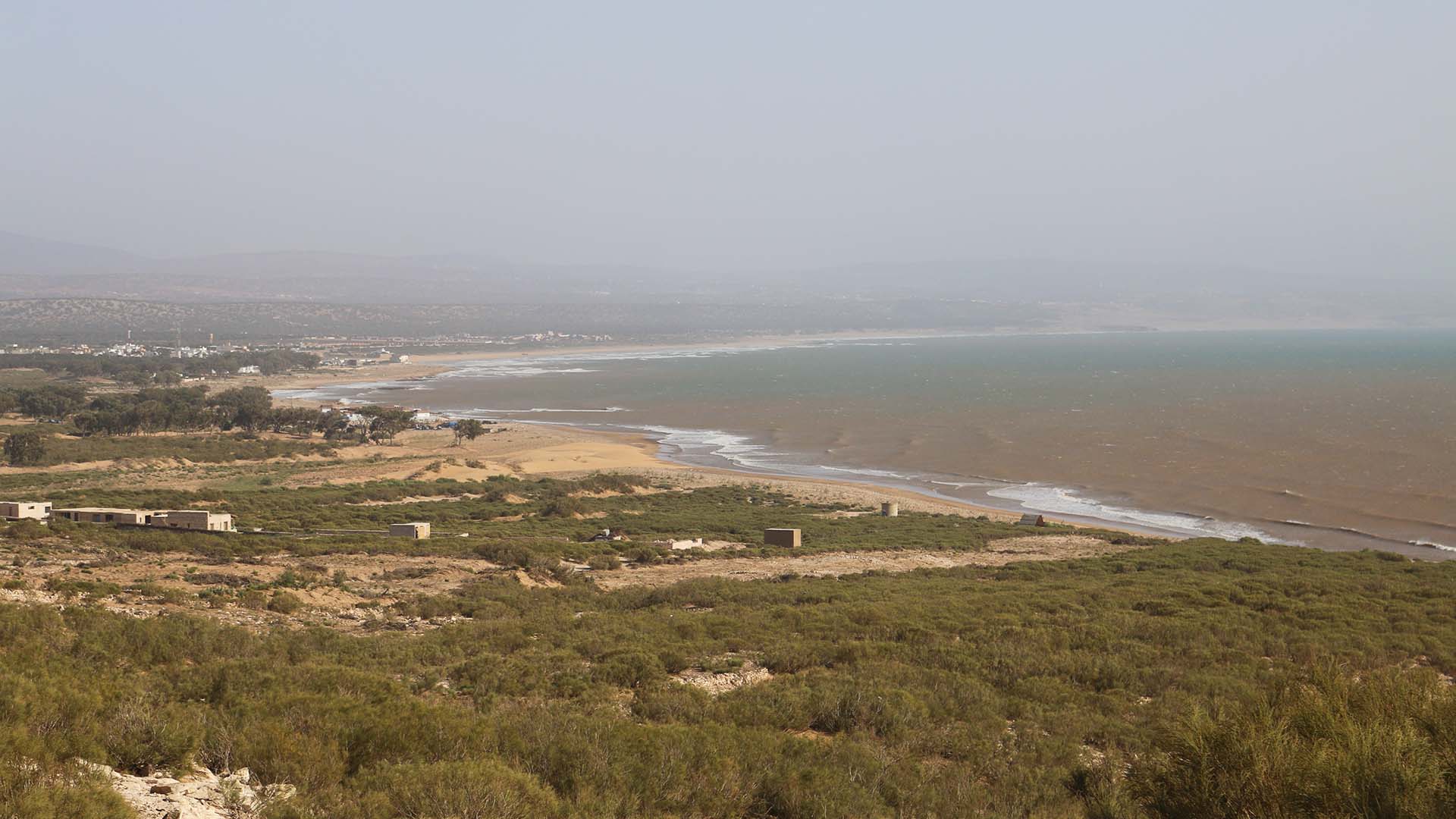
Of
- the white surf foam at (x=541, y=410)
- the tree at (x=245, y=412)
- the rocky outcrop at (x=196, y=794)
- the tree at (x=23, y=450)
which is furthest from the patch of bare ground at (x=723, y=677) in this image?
the white surf foam at (x=541, y=410)

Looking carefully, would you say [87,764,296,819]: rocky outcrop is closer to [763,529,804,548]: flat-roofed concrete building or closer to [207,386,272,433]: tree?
[763,529,804,548]: flat-roofed concrete building

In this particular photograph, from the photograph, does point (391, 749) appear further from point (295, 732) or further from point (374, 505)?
point (374, 505)

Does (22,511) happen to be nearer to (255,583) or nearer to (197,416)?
(255,583)

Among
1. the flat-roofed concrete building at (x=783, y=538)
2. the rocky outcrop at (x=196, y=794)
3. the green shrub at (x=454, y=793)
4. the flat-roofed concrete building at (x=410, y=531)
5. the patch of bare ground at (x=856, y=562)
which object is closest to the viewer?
the green shrub at (x=454, y=793)

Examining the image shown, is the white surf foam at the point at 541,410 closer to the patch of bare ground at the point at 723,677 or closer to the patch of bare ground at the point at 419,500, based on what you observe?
the patch of bare ground at the point at 419,500

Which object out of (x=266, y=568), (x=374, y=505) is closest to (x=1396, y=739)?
(x=266, y=568)
